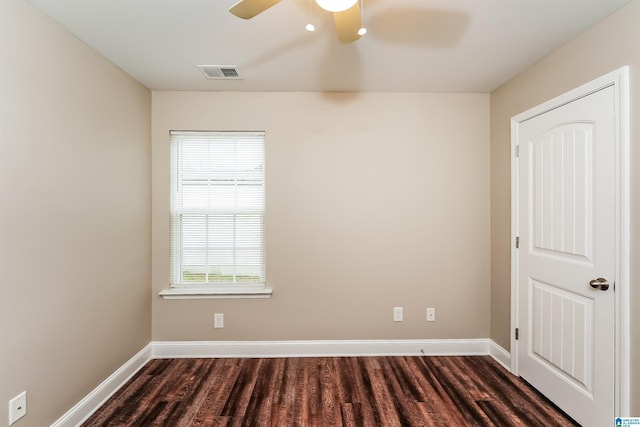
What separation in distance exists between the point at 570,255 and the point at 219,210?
277 centimetres

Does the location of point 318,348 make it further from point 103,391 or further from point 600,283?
point 600,283

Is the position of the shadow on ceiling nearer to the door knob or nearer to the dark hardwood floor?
the door knob

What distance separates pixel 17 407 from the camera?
1479 mm

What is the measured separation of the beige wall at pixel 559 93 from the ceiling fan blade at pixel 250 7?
74.1 inches

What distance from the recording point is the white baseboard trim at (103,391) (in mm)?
1806

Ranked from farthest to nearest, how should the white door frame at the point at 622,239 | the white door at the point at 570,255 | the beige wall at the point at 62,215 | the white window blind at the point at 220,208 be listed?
the white window blind at the point at 220,208
the white door at the point at 570,255
the white door frame at the point at 622,239
the beige wall at the point at 62,215

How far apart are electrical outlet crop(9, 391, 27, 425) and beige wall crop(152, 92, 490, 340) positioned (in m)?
1.16

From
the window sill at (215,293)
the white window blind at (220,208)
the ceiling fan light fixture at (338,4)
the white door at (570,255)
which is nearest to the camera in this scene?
the ceiling fan light fixture at (338,4)

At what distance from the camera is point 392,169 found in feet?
8.91

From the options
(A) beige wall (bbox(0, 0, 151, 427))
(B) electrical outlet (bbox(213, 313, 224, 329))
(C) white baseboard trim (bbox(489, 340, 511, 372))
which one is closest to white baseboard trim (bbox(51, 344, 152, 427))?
(A) beige wall (bbox(0, 0, 151, 427))

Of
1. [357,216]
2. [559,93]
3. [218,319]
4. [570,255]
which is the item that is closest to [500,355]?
[570,255]

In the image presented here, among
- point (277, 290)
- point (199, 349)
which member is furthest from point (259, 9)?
point (199, 349)

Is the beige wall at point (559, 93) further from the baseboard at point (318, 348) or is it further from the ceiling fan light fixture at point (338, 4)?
the ceiling fan light fixture at point (338, 4)

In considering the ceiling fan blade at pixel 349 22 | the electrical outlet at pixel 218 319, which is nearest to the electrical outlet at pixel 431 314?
the electrical outlet at pixel 218 319
